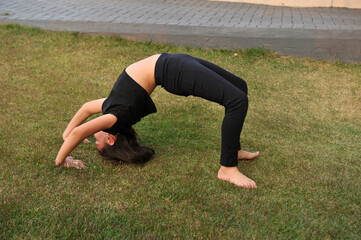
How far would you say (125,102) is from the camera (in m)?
3.63

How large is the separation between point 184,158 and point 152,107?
24.2 inches

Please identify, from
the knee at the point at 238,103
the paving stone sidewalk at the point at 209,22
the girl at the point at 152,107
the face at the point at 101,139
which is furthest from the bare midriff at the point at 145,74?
the paving stone sidewalk at the point at 209,22

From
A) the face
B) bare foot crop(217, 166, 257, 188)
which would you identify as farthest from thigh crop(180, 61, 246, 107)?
the face

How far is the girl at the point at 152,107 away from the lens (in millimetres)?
3502

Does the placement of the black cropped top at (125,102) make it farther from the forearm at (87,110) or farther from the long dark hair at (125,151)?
the forearm at (87,110)

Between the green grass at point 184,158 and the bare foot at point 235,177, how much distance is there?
0.18ft

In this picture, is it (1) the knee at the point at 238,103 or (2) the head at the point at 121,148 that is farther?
(2) the head at the point at 121,148

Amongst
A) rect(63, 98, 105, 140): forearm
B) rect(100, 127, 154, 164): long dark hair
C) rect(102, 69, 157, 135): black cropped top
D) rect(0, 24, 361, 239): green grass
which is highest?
rect(102, 69, 157, 135): black cropped top

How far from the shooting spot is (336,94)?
5.91 m

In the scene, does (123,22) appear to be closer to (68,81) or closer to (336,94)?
(68,81)

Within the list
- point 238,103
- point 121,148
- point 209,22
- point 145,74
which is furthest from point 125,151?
point 209,22

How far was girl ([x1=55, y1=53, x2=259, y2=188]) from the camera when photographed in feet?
11.5

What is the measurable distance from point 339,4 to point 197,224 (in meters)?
Result: 8.09

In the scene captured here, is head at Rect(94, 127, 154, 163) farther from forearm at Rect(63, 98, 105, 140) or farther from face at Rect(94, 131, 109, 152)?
forearm at Rect(63, 98, 105, 140)
